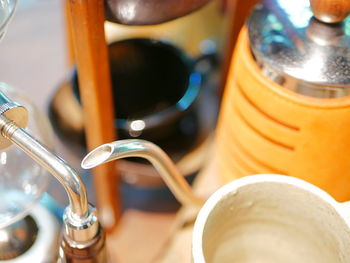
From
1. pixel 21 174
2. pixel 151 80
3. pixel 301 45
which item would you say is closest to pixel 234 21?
pixel 151 80

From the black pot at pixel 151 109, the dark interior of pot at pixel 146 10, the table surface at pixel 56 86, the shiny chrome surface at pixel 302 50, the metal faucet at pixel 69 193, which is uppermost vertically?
the dark interior of pot at pixel 146 10

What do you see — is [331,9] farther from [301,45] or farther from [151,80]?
[151,80]

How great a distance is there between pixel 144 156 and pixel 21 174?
0.19m

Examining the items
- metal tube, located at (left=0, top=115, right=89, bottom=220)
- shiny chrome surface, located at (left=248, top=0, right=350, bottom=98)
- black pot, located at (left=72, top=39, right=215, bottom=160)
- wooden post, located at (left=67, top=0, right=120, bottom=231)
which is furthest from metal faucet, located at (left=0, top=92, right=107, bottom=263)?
black pot, located at (left=72, top=39, right=215, bottom=160)

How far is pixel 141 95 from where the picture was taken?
852 mm

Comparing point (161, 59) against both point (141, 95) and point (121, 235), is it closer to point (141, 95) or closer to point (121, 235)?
point (141, 95)

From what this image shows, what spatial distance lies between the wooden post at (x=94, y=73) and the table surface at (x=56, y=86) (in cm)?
13

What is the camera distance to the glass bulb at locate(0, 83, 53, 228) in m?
0.56

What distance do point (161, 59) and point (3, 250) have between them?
1.36ft

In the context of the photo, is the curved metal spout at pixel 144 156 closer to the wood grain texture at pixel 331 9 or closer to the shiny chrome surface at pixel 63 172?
the shiny chrome surface at pixel 63 172

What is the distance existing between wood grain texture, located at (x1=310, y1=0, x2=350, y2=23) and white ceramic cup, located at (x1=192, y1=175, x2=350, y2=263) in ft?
0.52

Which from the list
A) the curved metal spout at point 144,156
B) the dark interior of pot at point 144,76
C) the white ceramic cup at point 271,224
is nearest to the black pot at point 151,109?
the dark interior of pot at point 144,76

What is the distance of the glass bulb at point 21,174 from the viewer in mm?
558

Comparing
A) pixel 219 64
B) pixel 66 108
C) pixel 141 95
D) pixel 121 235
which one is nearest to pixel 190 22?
pixel 219 64
